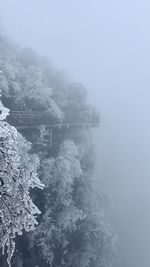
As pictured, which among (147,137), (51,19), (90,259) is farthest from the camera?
(51,19)

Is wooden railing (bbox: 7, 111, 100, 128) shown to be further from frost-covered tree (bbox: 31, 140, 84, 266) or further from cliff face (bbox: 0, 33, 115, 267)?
frost-covered tree (bbox: 31, 140, 84, 266)

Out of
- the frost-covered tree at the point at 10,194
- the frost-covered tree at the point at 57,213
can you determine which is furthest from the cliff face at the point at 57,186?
the frost-covered tree at the point at 10,194

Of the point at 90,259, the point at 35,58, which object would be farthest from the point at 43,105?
the point at 90,259

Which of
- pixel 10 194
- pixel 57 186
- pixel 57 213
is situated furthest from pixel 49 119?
pixel 10 194

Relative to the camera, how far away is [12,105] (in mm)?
20891

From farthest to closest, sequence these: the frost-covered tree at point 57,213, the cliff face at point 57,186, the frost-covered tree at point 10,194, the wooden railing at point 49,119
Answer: the wooden railing at point 49,119, the cliff face at point 57,186, the frost-covered tree at point 57,213, the frost-covered tree at point 10,194

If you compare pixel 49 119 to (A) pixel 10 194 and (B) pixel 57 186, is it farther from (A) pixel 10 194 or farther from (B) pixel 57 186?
(A) pixel 10 194

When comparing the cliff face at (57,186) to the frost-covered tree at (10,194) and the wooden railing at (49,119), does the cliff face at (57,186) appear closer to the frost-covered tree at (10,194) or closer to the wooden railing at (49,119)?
the wooden railing at (49,119)

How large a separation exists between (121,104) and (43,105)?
29477mm

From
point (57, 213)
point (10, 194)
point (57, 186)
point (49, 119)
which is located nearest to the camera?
point (10, 194)

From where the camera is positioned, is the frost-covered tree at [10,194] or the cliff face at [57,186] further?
the cliff face at [57,186]

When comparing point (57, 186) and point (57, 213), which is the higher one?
point (57, 186)

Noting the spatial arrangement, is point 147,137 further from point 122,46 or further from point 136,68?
point 122,46

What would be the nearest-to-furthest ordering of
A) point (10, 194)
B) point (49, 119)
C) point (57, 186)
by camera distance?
point (10, 194) → point (57, 186) → point (49, 119)
